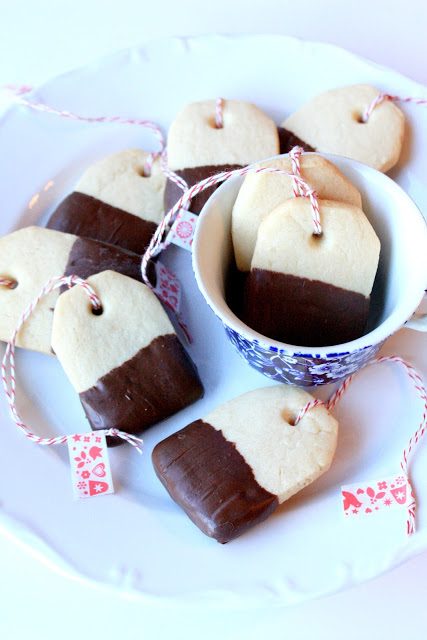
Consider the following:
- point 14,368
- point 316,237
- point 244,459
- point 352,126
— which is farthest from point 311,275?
point 14,368

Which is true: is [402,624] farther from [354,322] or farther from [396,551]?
[354,322]

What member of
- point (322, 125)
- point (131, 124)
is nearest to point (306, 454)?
point (322, 125)

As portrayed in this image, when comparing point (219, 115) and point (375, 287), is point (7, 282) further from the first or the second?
point (375, 287)

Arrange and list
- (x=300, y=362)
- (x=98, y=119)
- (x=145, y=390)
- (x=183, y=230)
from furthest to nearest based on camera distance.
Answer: (x=98, y=119) → (x=183, y=230) → (x=145, y=390) → (x=300, y=362)

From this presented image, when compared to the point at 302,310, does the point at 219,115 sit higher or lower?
higher

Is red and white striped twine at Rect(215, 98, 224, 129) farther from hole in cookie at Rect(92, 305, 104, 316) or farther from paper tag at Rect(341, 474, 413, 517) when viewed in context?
paper tag at Rect(341, 474, 413, 517)

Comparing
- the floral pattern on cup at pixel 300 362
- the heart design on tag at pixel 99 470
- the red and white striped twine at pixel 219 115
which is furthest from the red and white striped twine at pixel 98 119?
the heart design on tag at pixel 99 470

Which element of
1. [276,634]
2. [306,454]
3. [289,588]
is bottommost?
[276,634]
